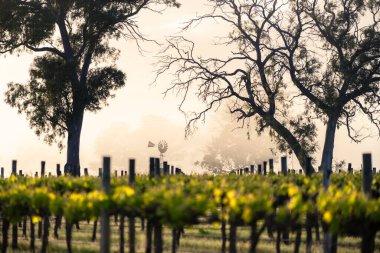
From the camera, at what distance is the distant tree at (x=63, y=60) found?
43031 mm

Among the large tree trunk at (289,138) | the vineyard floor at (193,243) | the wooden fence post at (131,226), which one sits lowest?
the vineyard floor at (193,243)

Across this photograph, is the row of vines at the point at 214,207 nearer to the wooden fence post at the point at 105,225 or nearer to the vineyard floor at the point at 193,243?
the wooden fence post at the point at 105,225

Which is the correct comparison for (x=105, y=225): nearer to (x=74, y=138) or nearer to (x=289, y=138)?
(x=74, y=138)

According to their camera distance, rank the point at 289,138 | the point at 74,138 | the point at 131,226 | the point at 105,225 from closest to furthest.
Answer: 1. the point at 105,225
2. the point at 131,226
3. the point at 289,138
4. the point at 74,138

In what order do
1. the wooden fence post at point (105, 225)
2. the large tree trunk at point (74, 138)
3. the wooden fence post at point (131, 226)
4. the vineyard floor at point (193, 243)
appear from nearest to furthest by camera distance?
1. the wooden fence post at point (105, 225)
2. the wooden fence post at point (131, 226)
3. the vineyard floor at point (193, 243)
4. the large tree trunk at point (74, 138)

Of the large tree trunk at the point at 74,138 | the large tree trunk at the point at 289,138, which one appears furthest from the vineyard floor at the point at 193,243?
the large tree trunk at the point at 74,138

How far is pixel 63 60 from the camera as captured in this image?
4488cm

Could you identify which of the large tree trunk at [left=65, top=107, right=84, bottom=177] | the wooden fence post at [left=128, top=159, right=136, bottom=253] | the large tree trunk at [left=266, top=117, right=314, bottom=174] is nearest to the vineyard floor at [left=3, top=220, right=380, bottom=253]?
the wooden fence post at [left=128, top=159, right=136, bottom=253]

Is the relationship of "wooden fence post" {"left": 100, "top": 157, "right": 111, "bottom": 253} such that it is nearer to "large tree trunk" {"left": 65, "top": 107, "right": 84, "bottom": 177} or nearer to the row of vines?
the row of vines

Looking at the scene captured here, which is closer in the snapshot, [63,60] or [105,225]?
[105,225]

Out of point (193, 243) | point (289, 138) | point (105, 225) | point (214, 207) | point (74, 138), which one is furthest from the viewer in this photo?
point (74, 138)

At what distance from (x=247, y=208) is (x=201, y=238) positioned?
1000 cm

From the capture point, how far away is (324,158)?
1647 inches

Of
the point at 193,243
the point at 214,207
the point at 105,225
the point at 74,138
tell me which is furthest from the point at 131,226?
the point at 74,138
